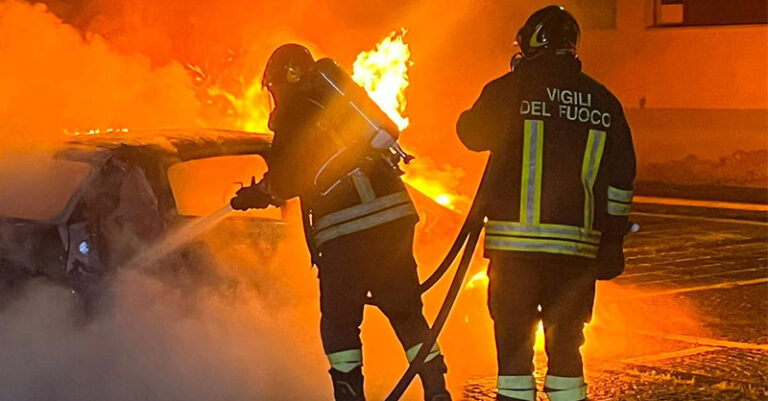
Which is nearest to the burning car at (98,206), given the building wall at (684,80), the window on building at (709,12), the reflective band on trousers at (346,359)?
the reflective band on trousers at (346,359)

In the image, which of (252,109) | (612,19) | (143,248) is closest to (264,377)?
(143,248)

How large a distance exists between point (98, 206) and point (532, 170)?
246cm

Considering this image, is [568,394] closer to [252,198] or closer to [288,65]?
[252,198]

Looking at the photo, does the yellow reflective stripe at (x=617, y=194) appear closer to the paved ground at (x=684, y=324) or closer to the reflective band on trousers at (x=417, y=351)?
the reflective band on trousers at (x=417, y=351)

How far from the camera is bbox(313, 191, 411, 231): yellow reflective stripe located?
562 cm

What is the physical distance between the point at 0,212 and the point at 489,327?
3030 mm

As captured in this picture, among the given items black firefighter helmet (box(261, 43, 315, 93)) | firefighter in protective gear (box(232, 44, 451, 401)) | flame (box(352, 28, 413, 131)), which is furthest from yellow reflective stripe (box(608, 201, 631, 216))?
flame (box(352, 28, 413, 131))

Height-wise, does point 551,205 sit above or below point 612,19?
below

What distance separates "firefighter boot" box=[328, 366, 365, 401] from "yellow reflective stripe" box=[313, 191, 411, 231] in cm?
64

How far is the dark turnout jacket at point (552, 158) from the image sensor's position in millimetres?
5047

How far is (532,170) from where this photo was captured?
5043mm

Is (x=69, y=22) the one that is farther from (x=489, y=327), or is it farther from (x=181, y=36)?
(x=489, y=327)

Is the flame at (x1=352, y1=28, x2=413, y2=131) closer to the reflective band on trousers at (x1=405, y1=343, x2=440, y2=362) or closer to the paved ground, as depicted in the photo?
the paved ground

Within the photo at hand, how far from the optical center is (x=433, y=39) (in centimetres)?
1853
